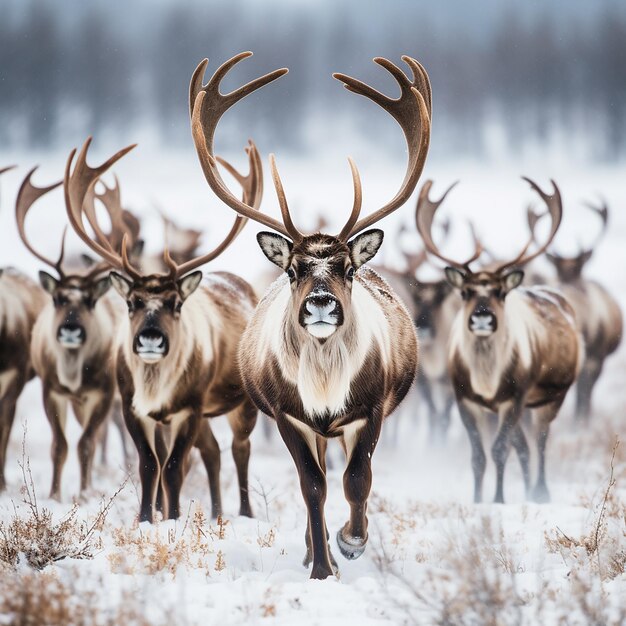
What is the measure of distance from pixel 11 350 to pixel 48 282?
82cm

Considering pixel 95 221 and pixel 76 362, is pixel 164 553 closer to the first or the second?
pixel 95 221

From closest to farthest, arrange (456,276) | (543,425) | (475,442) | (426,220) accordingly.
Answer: (475,442)
(456,276)
(543,425)
(426,220)

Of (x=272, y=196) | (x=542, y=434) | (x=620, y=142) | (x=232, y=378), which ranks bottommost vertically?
(x=542, y=434)

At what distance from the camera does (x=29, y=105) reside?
3597 cm

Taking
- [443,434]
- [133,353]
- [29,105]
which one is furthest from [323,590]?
[29,105]

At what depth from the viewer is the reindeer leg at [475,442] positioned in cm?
879

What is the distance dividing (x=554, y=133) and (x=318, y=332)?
34.0 meters

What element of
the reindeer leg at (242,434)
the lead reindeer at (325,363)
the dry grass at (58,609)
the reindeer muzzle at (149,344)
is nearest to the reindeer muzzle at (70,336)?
the reindeer leg at (242,434)

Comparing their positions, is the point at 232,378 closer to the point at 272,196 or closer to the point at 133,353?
the point at 133,353

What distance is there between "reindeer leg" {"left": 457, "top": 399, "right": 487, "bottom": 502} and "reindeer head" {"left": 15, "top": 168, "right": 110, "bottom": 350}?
142 inches

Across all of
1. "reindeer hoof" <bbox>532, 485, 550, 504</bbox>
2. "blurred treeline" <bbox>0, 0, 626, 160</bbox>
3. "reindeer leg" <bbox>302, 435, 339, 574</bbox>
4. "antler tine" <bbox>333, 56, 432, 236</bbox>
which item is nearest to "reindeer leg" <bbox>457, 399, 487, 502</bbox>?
"reindeer hoof" <bbox>532, 485, 550, 504</bbox>

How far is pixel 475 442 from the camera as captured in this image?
8.95 meters

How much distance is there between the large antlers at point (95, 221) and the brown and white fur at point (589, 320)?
797 cm

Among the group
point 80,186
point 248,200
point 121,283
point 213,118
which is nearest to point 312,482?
point 121,283
